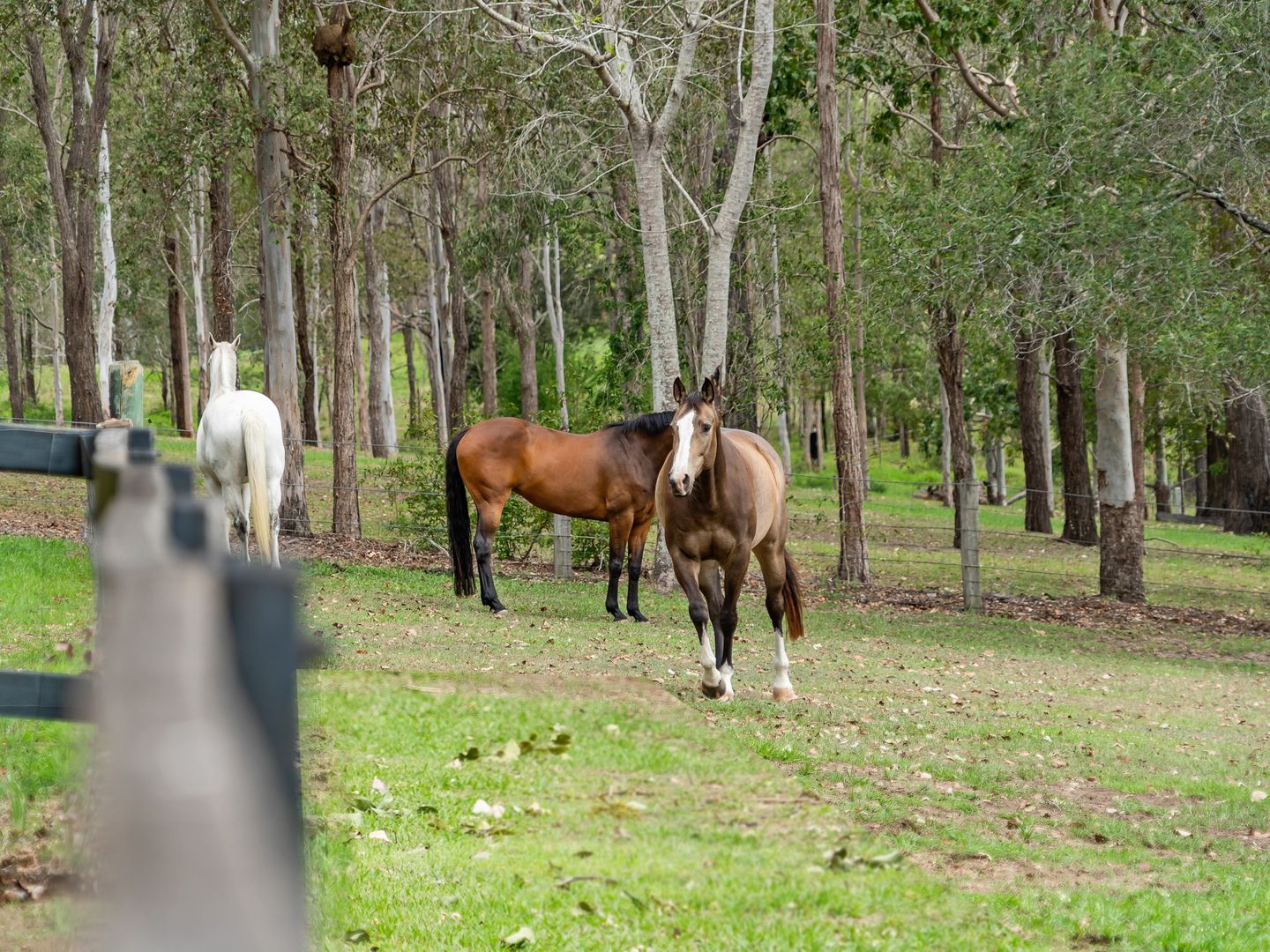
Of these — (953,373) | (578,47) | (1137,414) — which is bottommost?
(1137,414)

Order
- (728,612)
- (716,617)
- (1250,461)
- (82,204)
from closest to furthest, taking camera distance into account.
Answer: (728,612), (716,617), (82,204), (1250,461)

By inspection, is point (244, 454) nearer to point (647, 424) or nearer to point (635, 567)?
point (647, 424)

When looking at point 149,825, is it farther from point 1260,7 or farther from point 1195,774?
point 1260,7

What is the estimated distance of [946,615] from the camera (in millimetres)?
16250

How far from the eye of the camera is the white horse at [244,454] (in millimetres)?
10648

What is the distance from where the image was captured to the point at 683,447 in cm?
767

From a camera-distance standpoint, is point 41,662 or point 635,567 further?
point 635,567

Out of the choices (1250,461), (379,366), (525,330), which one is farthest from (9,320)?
(1250,461)

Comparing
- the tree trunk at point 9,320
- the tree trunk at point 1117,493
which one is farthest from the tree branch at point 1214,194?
the tree trunk at point 9,320

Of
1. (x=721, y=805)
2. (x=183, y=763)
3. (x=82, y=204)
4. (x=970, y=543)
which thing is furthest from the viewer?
(x=82, y=204)

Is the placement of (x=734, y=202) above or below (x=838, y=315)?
above

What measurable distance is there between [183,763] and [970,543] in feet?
54.6

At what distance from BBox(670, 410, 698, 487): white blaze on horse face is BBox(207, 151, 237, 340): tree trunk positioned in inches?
625

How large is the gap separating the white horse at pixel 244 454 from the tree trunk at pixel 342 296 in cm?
737
